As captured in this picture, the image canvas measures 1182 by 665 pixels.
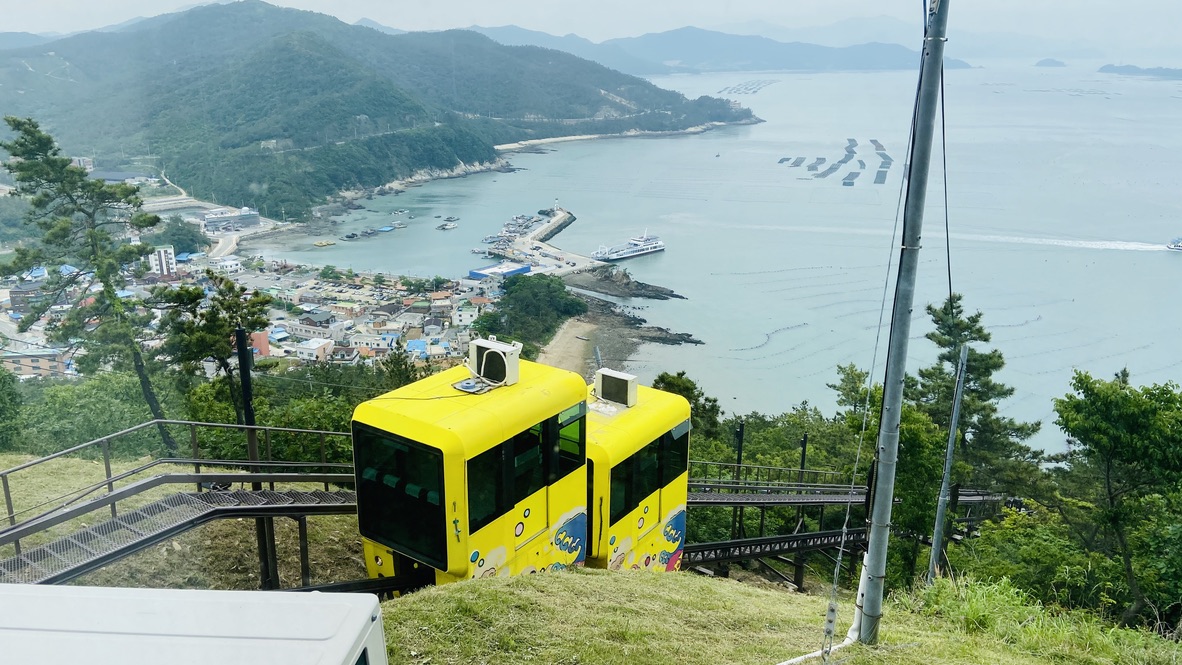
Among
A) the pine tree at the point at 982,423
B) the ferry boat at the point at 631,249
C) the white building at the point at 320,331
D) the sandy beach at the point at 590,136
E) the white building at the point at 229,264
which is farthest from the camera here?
the sandy beach at the point at 590,136

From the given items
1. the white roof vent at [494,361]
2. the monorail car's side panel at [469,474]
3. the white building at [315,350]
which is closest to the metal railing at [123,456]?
the monorail car's side panel at [469,474]

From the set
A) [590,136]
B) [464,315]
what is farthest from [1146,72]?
[464,315]

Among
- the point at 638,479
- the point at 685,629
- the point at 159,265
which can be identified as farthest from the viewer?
the point at 159,265

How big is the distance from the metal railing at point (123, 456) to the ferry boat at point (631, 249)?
168 feet

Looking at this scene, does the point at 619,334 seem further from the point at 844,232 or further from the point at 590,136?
the point at 590,136

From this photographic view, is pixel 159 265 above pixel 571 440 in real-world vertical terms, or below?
below

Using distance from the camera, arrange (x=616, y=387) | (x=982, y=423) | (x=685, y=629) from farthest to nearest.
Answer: (x=982, y=423) < (x=616, y=387) < (x=685, y=629)

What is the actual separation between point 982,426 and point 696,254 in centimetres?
4575

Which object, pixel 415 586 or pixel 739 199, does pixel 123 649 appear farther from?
pixel 739 199

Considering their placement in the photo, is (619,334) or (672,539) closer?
(672,539)

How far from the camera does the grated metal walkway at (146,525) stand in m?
4.60

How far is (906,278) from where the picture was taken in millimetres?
3533

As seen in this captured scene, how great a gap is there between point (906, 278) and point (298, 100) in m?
76.7

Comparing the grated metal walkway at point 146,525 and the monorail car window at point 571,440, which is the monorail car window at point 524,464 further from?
the grated metal walkway at point 146,525
